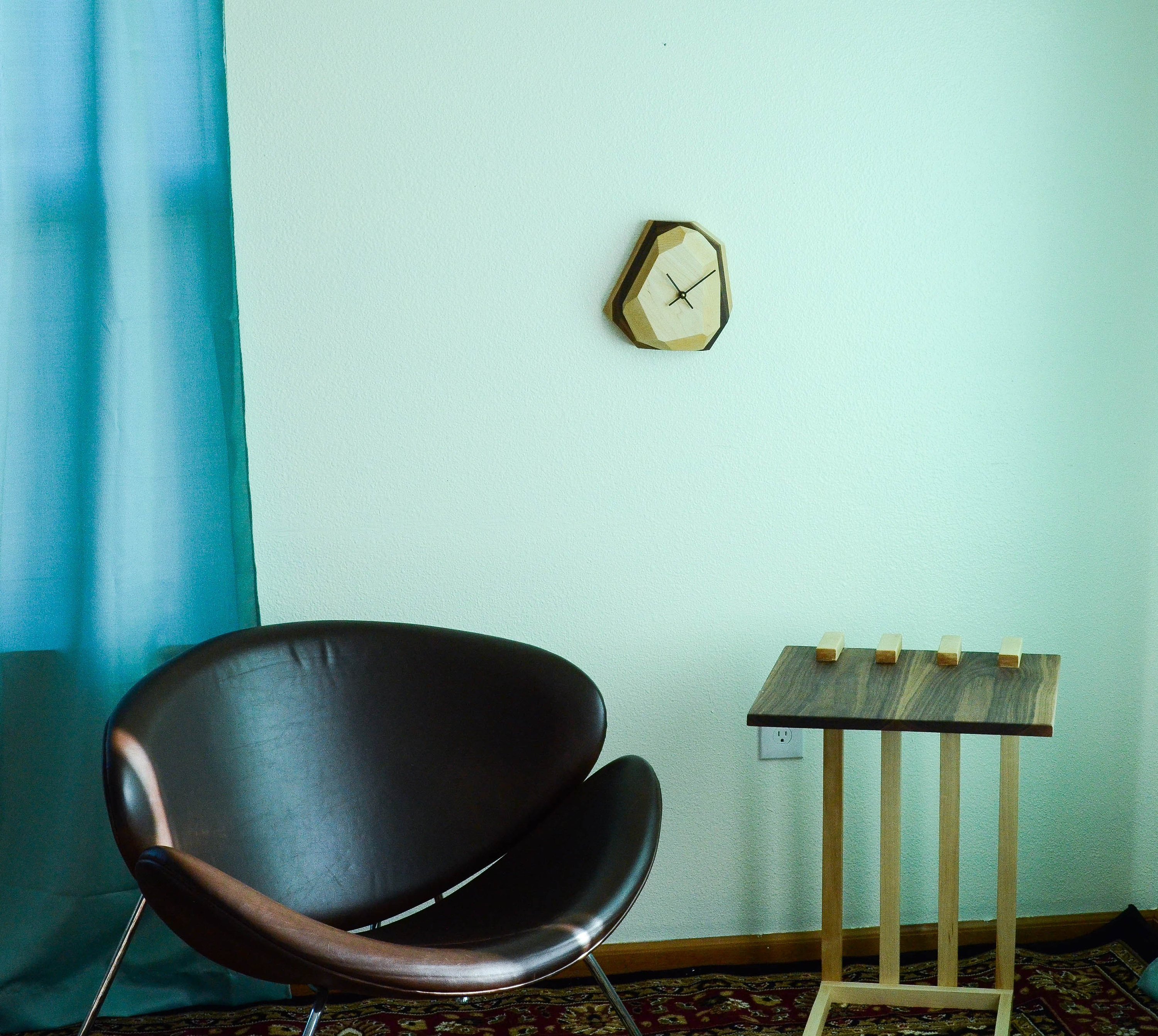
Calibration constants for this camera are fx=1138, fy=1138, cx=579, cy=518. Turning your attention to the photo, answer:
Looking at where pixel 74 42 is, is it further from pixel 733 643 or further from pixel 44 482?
pixel 733 643

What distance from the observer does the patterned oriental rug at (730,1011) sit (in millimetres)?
1860

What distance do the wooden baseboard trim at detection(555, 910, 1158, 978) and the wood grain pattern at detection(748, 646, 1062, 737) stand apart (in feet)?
1.93

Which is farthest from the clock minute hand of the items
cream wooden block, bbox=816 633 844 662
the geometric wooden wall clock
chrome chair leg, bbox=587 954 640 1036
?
chrome chair leg, bbox=587 954 640 1036

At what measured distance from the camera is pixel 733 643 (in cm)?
206

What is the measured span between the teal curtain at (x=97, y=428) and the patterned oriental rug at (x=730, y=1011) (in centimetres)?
27

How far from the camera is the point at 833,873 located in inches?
75.0

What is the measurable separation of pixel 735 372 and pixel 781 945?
3.48 feet

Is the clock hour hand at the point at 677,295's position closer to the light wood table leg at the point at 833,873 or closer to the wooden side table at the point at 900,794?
the wooden side table at the point at 900,794

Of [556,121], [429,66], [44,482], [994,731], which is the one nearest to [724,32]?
[556,121]

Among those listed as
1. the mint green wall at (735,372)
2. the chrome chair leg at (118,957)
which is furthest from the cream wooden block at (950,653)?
the chrome chair leg at (118,957)

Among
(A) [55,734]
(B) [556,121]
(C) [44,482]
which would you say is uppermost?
(B) [556,121]

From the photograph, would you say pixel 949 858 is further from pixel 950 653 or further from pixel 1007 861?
pixel 950 653

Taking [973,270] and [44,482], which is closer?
[44,482]

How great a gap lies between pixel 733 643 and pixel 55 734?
1154mm
